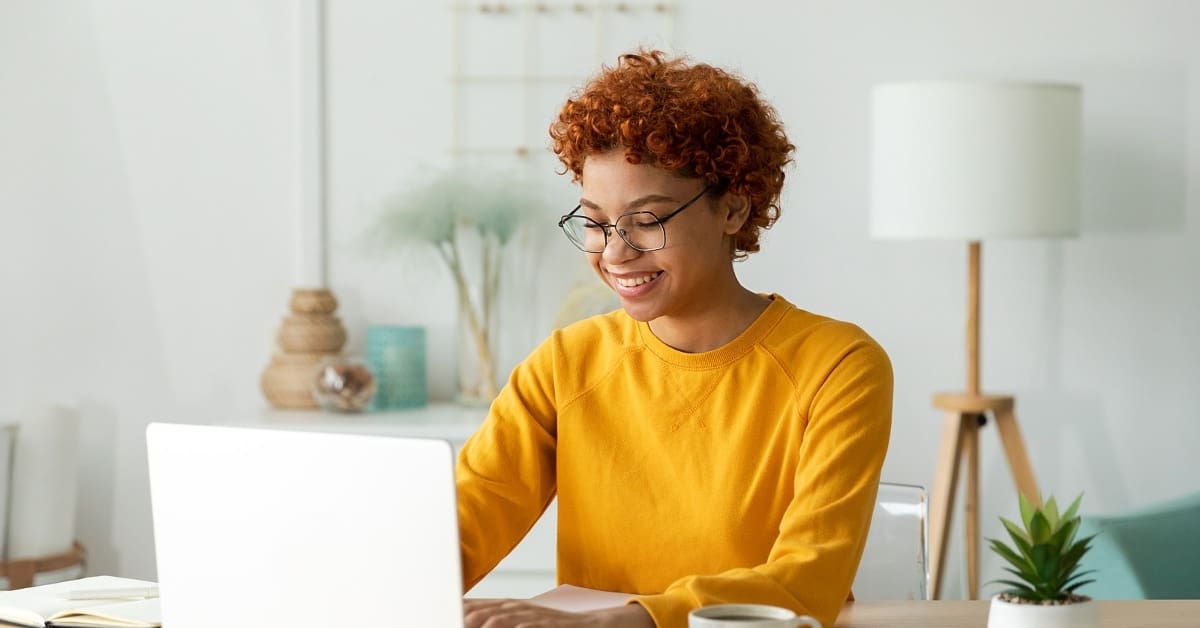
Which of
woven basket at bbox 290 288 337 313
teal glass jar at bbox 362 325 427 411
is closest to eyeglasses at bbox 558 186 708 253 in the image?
teal glass jar at bbox 362 325 427 411

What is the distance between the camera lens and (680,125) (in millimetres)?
1533

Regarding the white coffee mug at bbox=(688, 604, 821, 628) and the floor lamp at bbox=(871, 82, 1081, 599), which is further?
the floor lamp at bbox=(871, 82, 1081, 599)

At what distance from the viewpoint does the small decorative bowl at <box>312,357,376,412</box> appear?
130 inches

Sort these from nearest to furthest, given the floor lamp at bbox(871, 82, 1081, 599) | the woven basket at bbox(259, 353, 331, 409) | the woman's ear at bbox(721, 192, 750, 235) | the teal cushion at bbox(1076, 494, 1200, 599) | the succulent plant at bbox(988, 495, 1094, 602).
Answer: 1. the succulent plant at bbox(988, 495, 1094, 602)
2. the woman's ear at bbox(721, 192, 750, 235)
3. the teal cushion at bbox(1076, 494, 1200, 599)
4. the floor lamp at bbox(871, 82, 1081, 599)
5. the woven basket at bbox(259, 353, 331, 409)

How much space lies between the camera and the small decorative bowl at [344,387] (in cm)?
329

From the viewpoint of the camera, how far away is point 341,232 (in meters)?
3.62

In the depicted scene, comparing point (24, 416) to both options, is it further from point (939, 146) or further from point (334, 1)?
point (939, 146)

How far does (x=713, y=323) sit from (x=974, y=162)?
61.1 inches

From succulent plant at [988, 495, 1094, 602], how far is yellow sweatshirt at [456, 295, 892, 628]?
262mm

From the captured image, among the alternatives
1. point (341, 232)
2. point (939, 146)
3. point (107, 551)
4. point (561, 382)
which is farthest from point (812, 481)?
point (107, 551)

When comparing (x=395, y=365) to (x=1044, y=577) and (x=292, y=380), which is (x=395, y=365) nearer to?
(x=292, y=380)

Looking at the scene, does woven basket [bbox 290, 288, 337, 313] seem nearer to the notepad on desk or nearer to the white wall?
the white wall

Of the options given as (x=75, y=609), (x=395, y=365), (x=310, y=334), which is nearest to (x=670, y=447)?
(x=75, y=609)

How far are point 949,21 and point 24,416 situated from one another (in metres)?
2.51
